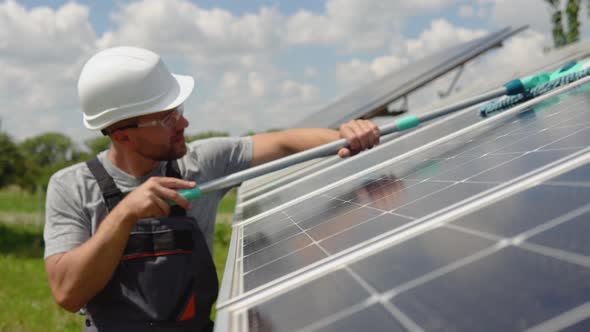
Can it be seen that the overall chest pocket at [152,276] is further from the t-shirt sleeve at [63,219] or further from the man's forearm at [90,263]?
the t-shirt sleeve at [63,219]

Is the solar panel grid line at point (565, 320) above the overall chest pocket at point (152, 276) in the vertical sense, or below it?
above

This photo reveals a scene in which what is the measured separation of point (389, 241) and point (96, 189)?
1.99m

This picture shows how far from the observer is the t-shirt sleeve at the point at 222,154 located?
3.15 meters

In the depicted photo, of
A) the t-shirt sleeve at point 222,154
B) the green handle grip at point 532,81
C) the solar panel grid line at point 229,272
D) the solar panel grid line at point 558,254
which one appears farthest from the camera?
the green handle grip at point 532,81

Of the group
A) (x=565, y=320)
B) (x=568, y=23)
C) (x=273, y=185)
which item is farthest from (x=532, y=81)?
(x=568, y=23)

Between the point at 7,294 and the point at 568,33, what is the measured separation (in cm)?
3320

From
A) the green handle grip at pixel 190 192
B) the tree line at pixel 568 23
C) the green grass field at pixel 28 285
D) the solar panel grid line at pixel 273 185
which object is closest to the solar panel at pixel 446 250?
the green handle grip at pixel 190 192

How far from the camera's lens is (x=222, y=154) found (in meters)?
3.26

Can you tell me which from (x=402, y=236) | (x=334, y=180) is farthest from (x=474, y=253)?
(x=334, y=180)

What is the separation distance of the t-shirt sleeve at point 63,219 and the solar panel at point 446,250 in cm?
95

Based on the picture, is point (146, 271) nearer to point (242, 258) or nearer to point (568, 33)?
point (242, 258)

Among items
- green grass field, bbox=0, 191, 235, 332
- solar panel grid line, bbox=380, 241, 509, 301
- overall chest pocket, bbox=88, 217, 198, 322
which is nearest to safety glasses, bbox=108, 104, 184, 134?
overall chest pocket, bbox=88, 217, 198, 322

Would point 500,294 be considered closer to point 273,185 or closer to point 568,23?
point 273,185

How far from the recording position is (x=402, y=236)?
133 centimetres
